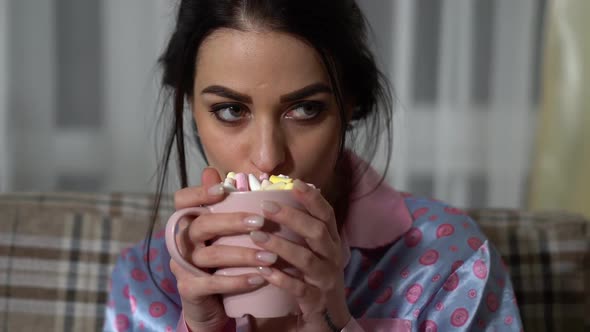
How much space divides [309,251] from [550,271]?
784mm

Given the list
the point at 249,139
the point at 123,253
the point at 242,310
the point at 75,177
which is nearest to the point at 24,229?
the point at 123,253

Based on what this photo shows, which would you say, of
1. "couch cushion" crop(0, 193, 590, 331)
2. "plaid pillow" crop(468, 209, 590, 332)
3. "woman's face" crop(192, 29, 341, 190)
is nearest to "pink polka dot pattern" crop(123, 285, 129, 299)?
"couch cushion" crop(0, 193, 590, 331)

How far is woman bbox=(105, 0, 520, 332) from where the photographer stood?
741 mm

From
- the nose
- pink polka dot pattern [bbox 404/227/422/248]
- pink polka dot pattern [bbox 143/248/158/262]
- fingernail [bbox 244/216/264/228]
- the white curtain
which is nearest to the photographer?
fingernail [bbox 244/216/264/228]

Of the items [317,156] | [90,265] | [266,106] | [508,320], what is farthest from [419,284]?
[90,265]

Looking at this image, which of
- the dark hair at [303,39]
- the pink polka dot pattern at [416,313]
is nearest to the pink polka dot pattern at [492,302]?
the pink polka dot pattern at [416,313]

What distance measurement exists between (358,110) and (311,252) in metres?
0.43

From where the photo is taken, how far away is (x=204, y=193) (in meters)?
0.73

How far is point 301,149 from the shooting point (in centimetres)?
91

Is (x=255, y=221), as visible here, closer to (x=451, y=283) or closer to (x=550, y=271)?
(x=451, y=283)

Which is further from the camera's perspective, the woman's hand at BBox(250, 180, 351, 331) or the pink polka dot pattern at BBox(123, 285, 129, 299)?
the pink polka dot pattern at BBox(123, 285, 129, 299)

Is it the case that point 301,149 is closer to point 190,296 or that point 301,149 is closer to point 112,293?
point 190,296

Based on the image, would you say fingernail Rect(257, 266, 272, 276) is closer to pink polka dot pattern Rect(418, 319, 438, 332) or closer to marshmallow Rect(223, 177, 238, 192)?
marshmallow Rect(223, 177, 238, 192)

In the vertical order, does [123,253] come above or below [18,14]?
below
